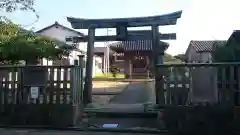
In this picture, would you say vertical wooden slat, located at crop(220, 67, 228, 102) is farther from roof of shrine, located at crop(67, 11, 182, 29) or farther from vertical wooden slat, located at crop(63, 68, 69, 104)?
roof of shrine, located at crop(67, 11, 182, 29)

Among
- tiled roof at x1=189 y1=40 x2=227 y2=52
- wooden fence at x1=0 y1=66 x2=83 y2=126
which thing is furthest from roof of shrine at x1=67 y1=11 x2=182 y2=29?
tiled roof at x1=189 y1=40 x2=227 y2=52

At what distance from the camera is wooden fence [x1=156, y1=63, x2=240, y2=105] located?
7816 mm

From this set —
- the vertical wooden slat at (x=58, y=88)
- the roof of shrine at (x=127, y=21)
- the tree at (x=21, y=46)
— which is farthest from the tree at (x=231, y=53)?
the tree at (x=21, y=46)

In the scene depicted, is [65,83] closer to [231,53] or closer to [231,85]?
[231,85]

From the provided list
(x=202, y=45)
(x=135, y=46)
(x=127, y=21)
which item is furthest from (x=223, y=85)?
(x=202, y=45)

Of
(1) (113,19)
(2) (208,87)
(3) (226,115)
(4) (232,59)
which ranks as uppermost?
(1) (113,19)

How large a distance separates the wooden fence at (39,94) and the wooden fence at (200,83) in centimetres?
257

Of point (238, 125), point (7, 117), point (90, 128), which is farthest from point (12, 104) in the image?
point (238, 125)

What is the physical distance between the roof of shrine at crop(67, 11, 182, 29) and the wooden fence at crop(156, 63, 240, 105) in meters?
4.76

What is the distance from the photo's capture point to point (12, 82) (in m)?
8.97

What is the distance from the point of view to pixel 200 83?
8.02 metres

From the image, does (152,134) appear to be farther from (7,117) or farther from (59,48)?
(59,48)

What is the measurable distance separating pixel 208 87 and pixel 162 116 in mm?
1431

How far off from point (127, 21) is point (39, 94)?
18.6ft
